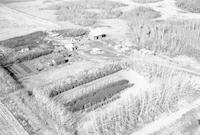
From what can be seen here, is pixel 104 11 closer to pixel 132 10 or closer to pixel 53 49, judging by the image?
pixel 132 10

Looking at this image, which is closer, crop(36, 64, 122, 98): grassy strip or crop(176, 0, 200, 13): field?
crop(36, 64, 122, 98): grassy strip

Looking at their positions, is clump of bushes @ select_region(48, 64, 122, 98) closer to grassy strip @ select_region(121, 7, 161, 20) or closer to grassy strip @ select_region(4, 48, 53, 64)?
grassy strip @ select_region(4, 48, 53, 64)

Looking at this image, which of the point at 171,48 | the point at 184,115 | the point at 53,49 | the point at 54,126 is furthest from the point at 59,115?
the point at 171,48

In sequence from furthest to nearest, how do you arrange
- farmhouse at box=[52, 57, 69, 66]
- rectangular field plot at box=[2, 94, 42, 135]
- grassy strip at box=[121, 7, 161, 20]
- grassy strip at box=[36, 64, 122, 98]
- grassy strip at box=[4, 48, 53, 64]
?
grassy strip at box=[121, 7, 161, 20], grassy strip at box=[4, 48, 53, 64], farmhouse at box=[52, 57, 69, 66], grassy strip at box=[36, 64, 122, 98], rectangular field plot at box=[2, 94, 42, 135]

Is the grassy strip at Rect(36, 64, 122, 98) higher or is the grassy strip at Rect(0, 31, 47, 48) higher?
the grassy strip at Rect(0, 31, 47, 48)

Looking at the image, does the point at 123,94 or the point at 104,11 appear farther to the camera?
the point at 104,11

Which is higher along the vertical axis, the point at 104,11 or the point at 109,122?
the point at 104,11

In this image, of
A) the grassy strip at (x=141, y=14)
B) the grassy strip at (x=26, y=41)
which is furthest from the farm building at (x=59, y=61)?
the grassy strip at (x=141, y=14)

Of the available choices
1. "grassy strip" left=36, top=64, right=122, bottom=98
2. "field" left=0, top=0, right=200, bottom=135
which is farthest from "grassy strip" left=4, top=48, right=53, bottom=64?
"grassy strip" left=36, top=64, right=122, bottom=98
